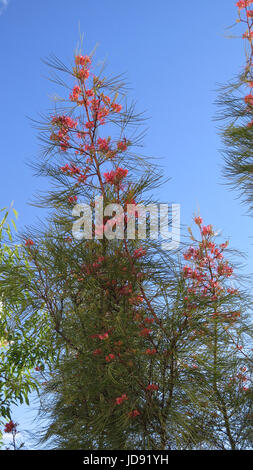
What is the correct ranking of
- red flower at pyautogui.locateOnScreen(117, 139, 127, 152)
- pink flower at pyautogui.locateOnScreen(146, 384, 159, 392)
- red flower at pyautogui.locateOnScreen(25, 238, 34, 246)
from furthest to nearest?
1. red flower at pyautogui.locateOnScreen(25, 238, 34, 246)
2. red flower at pyautogui.locateOnScreen(117, 139, 127, 152)
3. pink flower at pyautogui.locateOnScreen(146, 384, 159, 392)

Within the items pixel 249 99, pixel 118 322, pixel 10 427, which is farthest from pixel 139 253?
pixel 10 427

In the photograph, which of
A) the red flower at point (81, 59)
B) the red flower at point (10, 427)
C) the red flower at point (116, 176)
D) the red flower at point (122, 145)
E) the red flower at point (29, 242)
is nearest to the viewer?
the red flower at point (116, 176)

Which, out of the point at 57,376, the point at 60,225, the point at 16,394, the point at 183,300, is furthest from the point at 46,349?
the point at 183,300

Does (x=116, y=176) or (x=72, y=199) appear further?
(x=72, y=199)

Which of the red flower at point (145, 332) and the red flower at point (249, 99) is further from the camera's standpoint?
the red flower at point (249, 99)

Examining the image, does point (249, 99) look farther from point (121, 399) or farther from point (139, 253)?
point (121, 399)

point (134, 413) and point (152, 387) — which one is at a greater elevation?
point (152, 387)

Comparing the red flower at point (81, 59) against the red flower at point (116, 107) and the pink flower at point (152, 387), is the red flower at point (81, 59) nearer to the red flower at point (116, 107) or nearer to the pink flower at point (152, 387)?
the red flower at point (116, 107)

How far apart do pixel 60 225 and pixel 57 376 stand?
3.34 ft

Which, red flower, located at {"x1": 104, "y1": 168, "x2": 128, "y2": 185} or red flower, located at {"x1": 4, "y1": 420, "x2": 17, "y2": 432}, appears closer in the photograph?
red flower, located at {"x1": 104, "y1": 168, "x2": 128, "y2": 185}

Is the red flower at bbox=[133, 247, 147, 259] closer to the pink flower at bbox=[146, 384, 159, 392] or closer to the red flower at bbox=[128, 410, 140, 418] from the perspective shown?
the pink flower at bbox=[146, 384, 159, 392]

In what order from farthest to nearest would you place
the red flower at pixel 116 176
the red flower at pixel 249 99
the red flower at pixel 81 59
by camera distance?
the red flower at pixel 249 99
the red flower at pixel 81 59
the red flower at pixel 116 176

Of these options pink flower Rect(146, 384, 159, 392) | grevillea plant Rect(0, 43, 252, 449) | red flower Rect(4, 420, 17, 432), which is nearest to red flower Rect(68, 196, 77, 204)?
grevillea plant Rect(0, 43, 252, 449)

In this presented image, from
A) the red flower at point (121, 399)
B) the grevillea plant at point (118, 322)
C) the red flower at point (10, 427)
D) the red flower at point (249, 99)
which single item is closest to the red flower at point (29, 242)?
the grevillea plant at point (118, 322)
